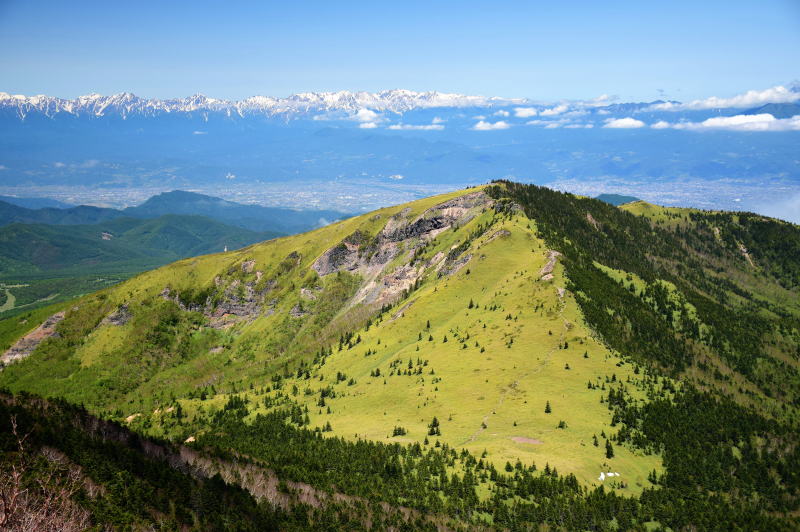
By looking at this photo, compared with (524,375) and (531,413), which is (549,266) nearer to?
(524,375)

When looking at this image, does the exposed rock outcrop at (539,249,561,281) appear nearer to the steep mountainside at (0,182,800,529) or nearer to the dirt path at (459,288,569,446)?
the steep mountainside at (0,182,800,529)

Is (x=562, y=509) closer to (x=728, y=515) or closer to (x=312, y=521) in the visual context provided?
(x=728, y=515)

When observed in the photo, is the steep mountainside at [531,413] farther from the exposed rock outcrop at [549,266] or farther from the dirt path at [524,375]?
the exposed rock outcrop at [549,266]

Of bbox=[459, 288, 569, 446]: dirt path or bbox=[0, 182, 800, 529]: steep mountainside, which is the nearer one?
bbox=[0, 182, 800, 529]: steep mountainside

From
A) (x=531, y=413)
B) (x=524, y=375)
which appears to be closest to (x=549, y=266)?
(x=524, y=375)

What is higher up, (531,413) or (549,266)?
(549,266)

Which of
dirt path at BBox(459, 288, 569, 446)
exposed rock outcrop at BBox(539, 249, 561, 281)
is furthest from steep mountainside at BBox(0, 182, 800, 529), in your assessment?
exposed rock outcrop at BBox(539, 249, 561, 281)

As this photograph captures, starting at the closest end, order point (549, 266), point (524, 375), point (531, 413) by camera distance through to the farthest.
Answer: point (531, 413) < point (524, 375) < point (549, 266)

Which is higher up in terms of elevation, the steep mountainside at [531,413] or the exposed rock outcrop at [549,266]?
the exposed rock outcrop at [549,266]

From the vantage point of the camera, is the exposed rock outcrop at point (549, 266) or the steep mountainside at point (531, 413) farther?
the exposed rock outcrop at point (549, 266)

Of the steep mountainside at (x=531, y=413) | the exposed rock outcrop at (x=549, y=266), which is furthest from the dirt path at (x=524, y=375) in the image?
the exposed rock outcrop at (x=549, y=266)

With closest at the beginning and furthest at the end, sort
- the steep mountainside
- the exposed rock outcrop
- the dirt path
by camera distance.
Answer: the steep mountainside, the dirt path, the exposed rock outcrop

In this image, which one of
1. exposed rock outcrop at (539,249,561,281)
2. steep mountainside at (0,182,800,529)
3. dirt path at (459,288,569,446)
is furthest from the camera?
exposed rock outcrop at (539,249,561,281)

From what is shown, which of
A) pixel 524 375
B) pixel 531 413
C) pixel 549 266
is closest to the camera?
pixel 531 413
